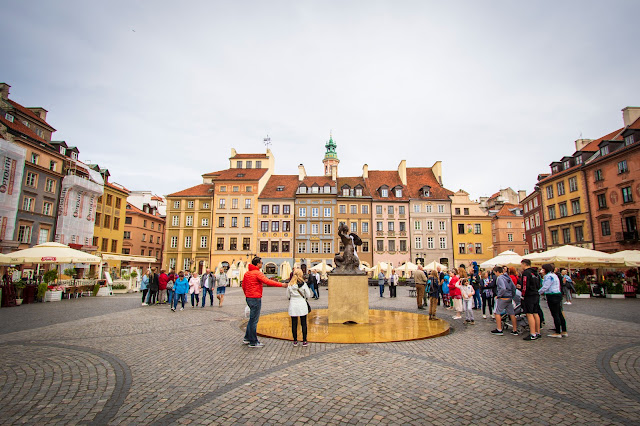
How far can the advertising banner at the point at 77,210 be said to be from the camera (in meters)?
34.4

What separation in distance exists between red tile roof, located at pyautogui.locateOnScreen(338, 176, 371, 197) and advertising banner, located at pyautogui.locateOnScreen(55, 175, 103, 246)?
31.3 meters

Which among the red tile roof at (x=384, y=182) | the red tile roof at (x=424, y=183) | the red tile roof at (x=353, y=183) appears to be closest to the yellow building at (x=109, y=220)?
the red tile roof at (x=353, y=183)

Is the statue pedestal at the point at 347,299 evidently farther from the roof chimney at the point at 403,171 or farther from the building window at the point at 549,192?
the roof chimney at the point at 403,171

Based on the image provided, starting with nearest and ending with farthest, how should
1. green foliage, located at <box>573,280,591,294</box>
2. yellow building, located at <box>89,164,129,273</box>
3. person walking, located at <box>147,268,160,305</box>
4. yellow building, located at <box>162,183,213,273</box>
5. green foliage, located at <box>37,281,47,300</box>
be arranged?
1. person walking, located at <box>147,268,160,305</box>
2. green foliage, located at <box>37,281,47,300</box>
3. green foliage, located at <box>573,280,591,294</box>
4. yellow building, located at <box>89,164,129,273</box>
5. yellow building, located at <box>162,183,213,273</box>

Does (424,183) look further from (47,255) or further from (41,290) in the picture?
(41,290)

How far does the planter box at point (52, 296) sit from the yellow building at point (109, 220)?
2100 cm

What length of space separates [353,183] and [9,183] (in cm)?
4031

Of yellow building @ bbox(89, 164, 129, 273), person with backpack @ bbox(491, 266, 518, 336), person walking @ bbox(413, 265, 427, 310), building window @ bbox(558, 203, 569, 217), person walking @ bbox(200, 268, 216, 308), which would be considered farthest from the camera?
yellow building @ bbox(89, 164, 129, 273)

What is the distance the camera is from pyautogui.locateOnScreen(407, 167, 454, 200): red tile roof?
52.2m

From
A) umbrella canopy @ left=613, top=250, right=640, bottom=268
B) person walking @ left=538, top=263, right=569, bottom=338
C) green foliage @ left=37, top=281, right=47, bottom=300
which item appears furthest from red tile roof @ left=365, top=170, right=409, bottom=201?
person walking @ left=538, top=263, right=569, bottom=338

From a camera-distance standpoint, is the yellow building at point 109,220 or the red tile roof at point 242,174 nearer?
the yellow building at point 109,220

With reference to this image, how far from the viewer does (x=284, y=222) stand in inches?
1991

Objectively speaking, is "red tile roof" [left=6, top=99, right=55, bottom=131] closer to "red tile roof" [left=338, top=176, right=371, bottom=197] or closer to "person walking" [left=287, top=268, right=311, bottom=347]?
"red tile roof" [left=338, top=176, right=371, bottom=197]

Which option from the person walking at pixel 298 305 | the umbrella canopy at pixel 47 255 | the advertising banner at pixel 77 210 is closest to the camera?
the person walking at pixel 298 305
